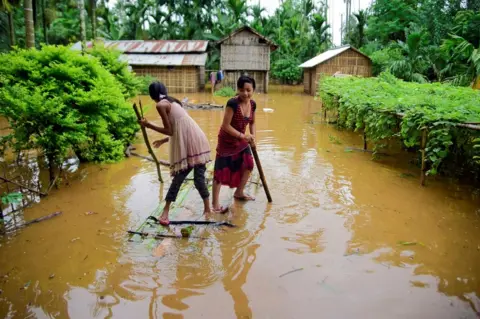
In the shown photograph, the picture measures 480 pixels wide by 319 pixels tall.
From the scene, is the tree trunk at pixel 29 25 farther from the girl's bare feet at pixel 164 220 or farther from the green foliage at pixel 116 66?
the girl's bare feet at pixel 164 220

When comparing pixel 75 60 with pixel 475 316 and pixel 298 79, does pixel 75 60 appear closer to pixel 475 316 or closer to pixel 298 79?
pixel 475 316

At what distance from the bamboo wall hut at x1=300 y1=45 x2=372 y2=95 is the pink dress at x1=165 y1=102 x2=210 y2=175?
18622 millimetres

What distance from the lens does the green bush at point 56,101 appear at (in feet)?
16.8

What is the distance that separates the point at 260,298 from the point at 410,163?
508 cm

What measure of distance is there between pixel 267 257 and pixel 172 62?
2052 cm

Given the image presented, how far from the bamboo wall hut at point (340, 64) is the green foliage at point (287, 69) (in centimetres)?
502

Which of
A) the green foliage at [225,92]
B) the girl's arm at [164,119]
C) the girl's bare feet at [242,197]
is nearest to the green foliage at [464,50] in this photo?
the green foliage at [225,92]

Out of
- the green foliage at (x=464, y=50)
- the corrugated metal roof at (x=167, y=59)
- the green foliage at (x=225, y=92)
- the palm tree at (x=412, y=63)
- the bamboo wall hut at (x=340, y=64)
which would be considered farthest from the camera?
the corrugated metal roof at (x=167, y=59)

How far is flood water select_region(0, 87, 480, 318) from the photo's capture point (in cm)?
282

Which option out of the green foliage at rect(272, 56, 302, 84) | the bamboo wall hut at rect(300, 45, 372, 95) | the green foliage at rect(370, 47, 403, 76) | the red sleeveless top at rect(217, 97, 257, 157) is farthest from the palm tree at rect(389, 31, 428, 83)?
the red sleeveless top at rect(217, 97, 257, 157)

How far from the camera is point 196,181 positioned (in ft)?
13.5

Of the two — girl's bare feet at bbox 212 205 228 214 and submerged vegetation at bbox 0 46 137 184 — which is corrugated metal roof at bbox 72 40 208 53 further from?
girl's bare feet at bbox 212 205 228 214

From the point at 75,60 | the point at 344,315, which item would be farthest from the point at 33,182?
the point at 344,315

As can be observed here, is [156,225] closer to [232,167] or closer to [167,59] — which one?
[232,167]
